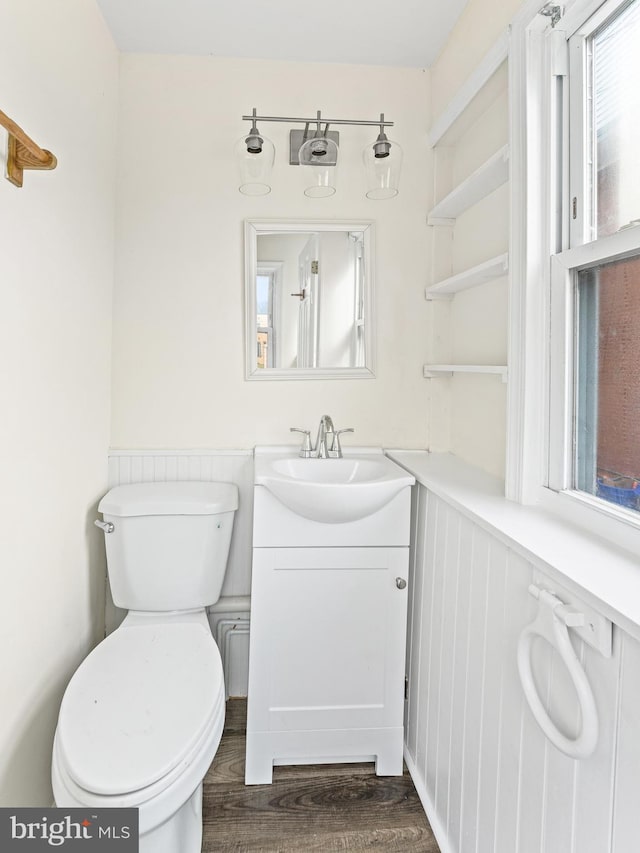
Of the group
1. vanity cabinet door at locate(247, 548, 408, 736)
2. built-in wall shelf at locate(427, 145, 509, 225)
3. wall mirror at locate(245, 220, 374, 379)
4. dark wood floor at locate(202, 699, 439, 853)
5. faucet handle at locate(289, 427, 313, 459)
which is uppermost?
built-in wall shelf at locate(427, 145, 509, 225)

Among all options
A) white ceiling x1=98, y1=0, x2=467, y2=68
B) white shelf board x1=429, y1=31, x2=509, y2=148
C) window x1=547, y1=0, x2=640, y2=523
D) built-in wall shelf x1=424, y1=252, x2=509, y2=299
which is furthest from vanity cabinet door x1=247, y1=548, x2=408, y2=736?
white ceiling x1=98, y1=0, x2=467, y2=68

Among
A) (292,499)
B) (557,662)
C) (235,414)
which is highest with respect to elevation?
(235,414)

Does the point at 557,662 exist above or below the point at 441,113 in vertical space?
below

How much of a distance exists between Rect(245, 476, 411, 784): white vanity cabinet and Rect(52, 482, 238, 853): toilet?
24 cm

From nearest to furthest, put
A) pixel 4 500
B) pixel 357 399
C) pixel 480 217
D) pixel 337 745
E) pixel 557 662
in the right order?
pixel 557 662 < pixel 4 500 < pixel 337 745 < pixel 480 217 < pixel 357 399

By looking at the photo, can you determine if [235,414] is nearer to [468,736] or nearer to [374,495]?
[374,495]

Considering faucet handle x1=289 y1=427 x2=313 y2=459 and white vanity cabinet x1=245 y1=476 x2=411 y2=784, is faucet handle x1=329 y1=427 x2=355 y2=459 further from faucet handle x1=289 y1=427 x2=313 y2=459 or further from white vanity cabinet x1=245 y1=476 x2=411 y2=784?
white vanity cabinet x1=245 y1=476 x2=411 y2=784

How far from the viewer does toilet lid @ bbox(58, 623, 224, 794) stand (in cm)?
97

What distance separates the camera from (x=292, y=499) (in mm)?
1447

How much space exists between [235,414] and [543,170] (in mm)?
1251

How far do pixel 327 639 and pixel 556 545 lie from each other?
2.78ft

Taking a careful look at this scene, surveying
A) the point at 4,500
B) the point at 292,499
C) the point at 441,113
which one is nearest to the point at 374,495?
the point at 292,499

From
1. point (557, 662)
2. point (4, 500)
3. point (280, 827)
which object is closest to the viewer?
point (557, 662)

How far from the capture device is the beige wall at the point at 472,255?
1.51 meters
